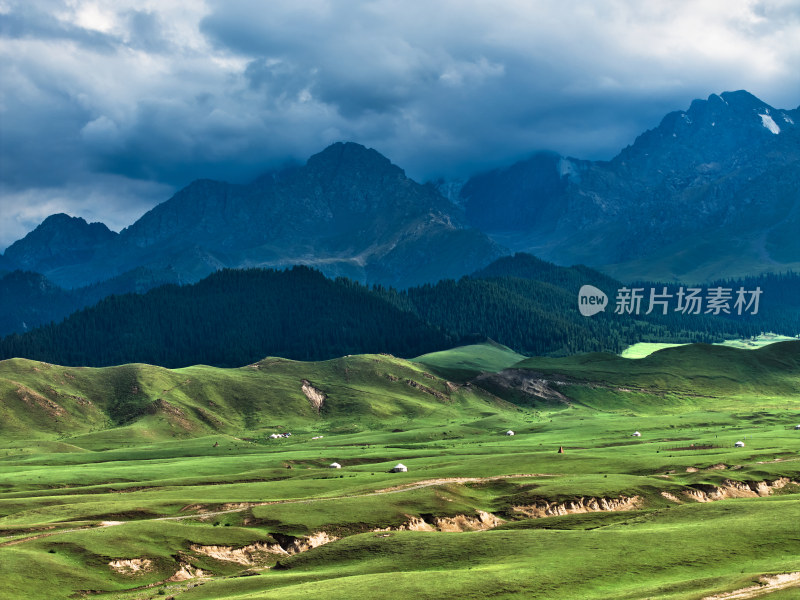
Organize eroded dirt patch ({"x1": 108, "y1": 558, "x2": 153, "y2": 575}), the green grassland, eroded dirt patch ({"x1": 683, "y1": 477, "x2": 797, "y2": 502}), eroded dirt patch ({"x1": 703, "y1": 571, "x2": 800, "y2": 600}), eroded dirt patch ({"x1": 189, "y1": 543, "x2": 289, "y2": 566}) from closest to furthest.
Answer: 1. eroded dirt patch ({"x1": 703, "y1": 571, "x2": 800, "y2": 600})
2. the green grassland
3. eroded dirt patch ({"x1": 108, "y1": 558, "x2": 153, "y2": 575})
4. eroded dirt patch ({"x1": 189, "y1": 543, "x2": 289, "y2": 566})
5. eroded dirt patch ({"x1": 683, "y1": 477, "x2": 797, "y2": 502})

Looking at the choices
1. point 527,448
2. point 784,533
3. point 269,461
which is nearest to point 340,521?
point 784,533

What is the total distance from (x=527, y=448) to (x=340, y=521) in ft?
314

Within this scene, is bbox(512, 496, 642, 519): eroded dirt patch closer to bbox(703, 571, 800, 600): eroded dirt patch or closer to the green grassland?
the green grassland

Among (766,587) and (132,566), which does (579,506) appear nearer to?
(132,566)

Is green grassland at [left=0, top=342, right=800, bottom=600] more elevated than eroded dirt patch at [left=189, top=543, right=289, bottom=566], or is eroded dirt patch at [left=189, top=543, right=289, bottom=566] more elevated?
green grassland at [left=0, top=342, right=800, bottom=600]

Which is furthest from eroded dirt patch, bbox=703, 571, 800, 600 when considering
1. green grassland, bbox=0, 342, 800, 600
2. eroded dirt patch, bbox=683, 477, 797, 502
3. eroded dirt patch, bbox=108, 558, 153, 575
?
eroded dirt patch, bbox=683, 477, 797, 502

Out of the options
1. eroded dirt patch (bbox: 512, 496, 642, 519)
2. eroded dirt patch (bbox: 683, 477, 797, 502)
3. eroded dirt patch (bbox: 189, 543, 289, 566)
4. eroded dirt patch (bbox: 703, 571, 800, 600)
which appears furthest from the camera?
eroded dirt patch (bbox: 683, 477, 797, 502)

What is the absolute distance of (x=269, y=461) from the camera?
185 meters

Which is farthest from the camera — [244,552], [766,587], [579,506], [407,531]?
[579,506]

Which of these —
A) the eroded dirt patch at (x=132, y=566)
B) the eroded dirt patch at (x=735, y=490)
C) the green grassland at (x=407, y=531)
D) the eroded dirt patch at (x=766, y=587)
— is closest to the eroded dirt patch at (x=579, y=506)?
the green grassland at (x=407, y=531)

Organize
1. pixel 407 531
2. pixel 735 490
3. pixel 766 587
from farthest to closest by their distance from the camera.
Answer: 1. pixel 735 490
2. pixel 407 531
3. pixel 766 587

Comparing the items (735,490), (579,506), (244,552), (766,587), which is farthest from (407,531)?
(735,490)

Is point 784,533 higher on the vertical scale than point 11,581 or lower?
higher

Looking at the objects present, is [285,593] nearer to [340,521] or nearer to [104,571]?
[104,571]
